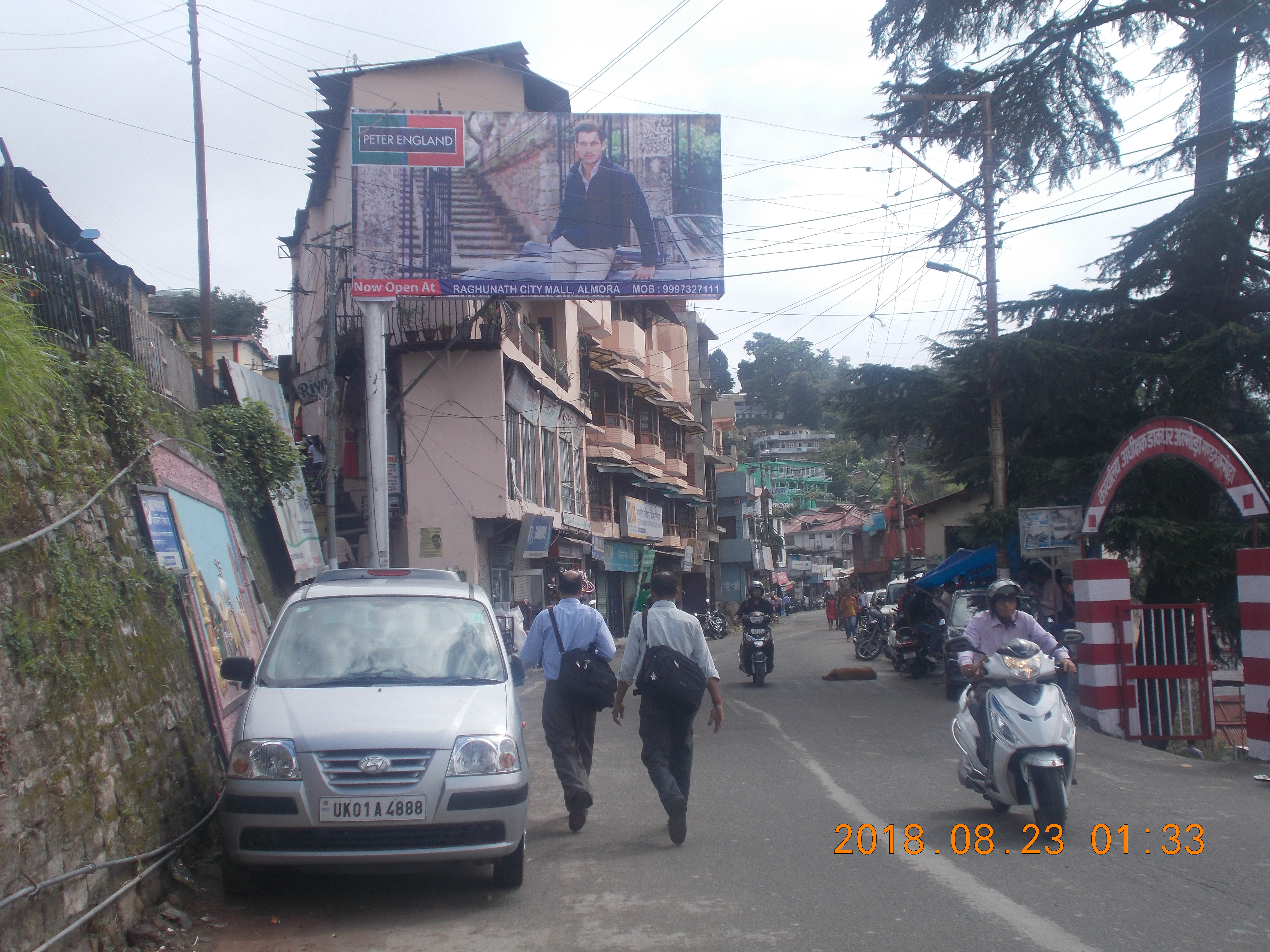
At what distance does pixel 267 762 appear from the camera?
536 cm

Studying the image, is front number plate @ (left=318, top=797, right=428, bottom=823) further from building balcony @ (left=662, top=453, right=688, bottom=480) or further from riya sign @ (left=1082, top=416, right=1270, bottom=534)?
building balcony @ (left=662, top=453, right=688, bottom=480)

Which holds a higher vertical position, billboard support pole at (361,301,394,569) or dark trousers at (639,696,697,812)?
billboard support pole at (361,301,394,569)

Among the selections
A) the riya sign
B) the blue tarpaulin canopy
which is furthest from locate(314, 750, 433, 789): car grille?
the blue tarpaulin canopy

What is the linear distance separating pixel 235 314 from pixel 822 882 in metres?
46.3

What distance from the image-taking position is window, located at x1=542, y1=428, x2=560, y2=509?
28.4 meters

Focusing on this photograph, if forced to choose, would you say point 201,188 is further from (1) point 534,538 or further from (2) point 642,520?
(2) point 642,520

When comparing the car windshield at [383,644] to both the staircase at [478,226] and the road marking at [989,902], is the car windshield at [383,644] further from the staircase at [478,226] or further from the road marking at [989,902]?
the staircase at [478,226]

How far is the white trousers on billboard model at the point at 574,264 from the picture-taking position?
17609 millimetres

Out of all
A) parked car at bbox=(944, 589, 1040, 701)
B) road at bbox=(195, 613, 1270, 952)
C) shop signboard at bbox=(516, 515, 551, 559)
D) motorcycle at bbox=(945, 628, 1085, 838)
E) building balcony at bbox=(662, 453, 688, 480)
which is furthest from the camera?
building balcony at bbox=(662, 453, 688, 480)

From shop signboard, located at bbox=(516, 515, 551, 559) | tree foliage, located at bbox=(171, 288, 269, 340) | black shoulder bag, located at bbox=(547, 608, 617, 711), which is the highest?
tree foliage, located at bbox=(171, 288, 269, 340)

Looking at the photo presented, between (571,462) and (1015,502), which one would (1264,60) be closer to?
(1015,502)

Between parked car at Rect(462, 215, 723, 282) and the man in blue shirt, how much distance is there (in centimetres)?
1085

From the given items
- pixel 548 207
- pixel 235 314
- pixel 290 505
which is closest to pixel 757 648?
pixel 290 505

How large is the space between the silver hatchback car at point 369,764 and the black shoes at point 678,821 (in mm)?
1033
